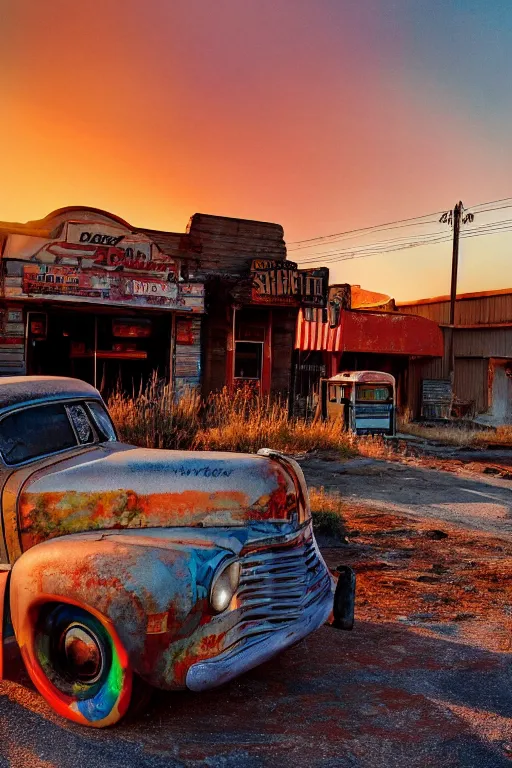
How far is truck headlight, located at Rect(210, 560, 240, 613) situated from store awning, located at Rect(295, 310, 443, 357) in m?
18.4

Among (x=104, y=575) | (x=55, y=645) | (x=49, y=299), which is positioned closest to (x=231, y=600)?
(x=104, y=575)

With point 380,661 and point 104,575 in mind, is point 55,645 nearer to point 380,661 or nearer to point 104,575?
point 104,575

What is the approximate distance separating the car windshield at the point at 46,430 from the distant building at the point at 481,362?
21718mm

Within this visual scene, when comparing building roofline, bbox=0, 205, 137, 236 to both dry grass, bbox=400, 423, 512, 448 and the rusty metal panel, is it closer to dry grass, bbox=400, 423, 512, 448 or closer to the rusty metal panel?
dry grass, bbox=400, 423, 512, 448

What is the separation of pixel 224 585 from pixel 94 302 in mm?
11705

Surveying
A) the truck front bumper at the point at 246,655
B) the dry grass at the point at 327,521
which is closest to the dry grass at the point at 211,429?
the dry grass at the point at 327,521

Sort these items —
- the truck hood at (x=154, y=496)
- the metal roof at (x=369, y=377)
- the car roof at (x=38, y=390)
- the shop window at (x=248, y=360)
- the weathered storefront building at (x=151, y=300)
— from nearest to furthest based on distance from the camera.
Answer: the truck hood at (x=154, y=496) → the car roof at (x=38, y=390) → the weathered storefront building at (x=151, y=300) → the metal roof at (x=369, y=377) → the shop window at (x=248, y=360)

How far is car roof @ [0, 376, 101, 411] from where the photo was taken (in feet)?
12.3

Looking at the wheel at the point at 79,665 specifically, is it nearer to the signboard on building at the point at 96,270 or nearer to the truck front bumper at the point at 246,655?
the truck front bumper at the point at 246,655

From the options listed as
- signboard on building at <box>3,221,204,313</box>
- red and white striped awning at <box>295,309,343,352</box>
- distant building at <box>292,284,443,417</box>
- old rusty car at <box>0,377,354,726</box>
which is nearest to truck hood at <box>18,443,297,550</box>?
old rusty car at <box>0,377,354,726</box>

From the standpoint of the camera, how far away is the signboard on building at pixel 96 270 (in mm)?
13242

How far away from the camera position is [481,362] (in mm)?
25062

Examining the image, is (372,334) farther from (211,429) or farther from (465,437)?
(211,429)

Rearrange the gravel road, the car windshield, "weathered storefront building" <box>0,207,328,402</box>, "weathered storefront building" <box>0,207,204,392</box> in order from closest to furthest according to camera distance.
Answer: the car windshield → the gravel road → "weathered storefront building" <box>0,207,204,392</box> → "weathered storefront building" <box>0,207,328,402</box>
